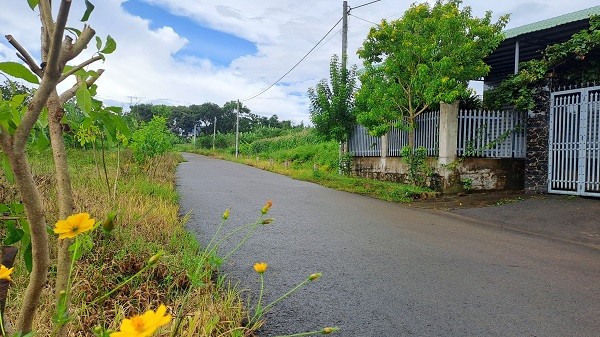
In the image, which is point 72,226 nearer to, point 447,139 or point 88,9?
point 88,9

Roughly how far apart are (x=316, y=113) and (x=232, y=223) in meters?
10.8

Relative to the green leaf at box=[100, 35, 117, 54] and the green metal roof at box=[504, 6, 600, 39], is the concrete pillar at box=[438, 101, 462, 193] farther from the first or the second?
the green leaf at box=[100, 35, 117, 54]

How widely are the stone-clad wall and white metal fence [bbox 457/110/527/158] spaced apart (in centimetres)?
56

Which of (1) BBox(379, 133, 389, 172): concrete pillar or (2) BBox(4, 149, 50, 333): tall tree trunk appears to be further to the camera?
(1) BBox(379, 133, 389, 172): concrete pillar

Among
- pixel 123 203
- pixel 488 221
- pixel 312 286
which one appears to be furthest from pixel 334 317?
pixel 488 221

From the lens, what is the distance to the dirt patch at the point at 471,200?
9789 millimetres

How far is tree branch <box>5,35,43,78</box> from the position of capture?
3.18 feet

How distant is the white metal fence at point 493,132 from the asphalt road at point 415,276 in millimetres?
4431

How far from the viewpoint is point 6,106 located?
1059 mm

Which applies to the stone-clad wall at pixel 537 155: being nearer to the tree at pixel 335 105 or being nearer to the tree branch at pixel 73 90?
the tree at pixel 335 105

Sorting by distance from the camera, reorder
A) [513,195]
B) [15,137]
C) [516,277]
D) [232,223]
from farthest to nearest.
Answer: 1. [513,195]
2. [232,223]
3. [516,277]
4. [15,137]

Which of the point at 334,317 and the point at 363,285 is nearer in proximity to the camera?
the point at 334,317

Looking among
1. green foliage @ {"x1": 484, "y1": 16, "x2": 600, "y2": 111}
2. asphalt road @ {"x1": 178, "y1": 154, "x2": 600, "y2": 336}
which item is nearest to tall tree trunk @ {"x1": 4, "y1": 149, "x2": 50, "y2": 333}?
asphalt road @ {"x1": 178, "y1": 154, "x2": 600, "y2": 336}

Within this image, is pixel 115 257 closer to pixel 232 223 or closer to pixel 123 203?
pixel 123 203
